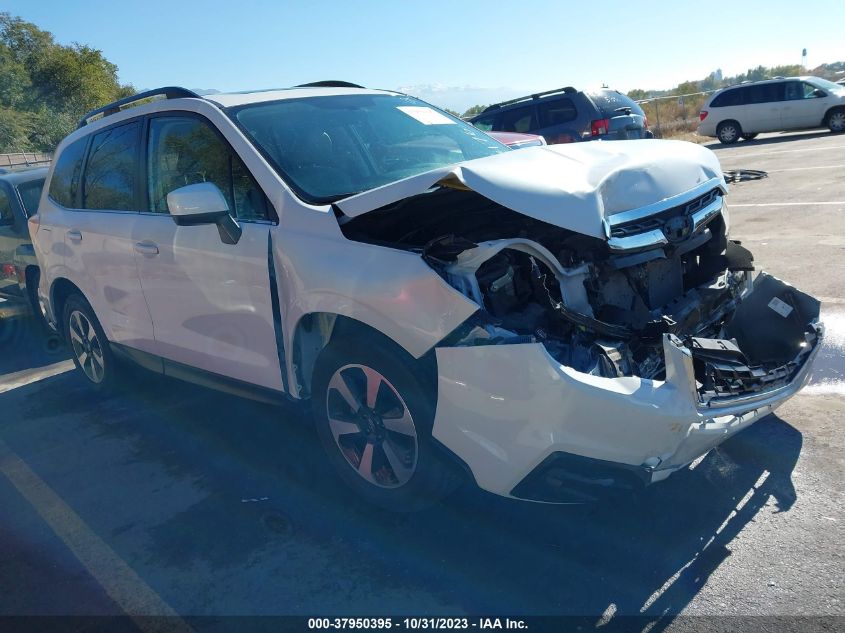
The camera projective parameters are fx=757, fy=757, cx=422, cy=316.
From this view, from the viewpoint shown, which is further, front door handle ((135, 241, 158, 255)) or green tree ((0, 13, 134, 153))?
green tree ((0, 13, 134, 153))

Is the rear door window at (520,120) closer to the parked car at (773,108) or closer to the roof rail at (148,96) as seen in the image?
the roof rail at (148,96)

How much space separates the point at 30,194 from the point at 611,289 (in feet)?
22.0

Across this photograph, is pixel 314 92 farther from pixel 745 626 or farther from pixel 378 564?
pixel 745 626

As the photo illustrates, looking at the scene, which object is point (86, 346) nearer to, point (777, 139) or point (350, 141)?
point (350, 141)

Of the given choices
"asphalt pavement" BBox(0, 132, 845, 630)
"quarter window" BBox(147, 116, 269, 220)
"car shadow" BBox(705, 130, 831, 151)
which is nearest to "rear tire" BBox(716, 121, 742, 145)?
"car shadow" BBox(705, 130, 831, 151)

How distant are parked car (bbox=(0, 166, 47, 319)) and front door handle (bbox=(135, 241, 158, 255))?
373 centimetres

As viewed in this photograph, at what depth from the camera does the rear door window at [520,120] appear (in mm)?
13539

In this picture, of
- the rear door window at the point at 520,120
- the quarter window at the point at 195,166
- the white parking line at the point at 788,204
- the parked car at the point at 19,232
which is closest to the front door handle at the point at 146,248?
the quarter window at the point at 195,166

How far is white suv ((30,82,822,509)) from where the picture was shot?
9.22 ft

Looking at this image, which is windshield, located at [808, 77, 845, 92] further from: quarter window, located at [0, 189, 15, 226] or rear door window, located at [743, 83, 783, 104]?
quarter window, located at [0, 189, 15, 226]

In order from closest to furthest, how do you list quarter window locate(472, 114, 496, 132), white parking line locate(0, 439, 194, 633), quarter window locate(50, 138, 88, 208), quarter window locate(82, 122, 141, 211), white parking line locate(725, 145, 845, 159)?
white parking line locate(0, 439, 194, 633)
quarter window locate(82, 122, 141, 211)
quarter window locate(50, 138, 88, 208)
quarter window locate(472, 114, 496, 132)
white parking line locate(725, 145, 845, 159)

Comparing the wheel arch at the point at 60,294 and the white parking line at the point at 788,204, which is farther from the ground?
the wheel arch at the point at 60,294

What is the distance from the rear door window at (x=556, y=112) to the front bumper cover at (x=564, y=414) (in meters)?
10.8

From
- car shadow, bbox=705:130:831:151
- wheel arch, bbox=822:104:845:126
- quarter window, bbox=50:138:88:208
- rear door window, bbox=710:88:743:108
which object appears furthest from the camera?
rear door window, bbox=710:88:743:108
